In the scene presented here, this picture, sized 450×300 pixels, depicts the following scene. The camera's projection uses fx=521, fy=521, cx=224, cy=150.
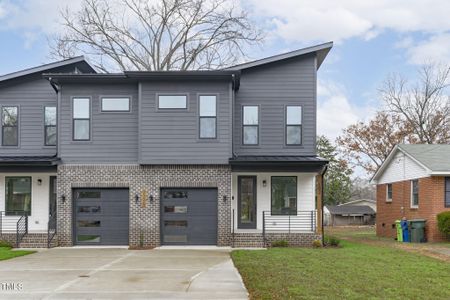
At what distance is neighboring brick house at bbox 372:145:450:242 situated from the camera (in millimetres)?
21438

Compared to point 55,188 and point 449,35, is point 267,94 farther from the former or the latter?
point 449,35

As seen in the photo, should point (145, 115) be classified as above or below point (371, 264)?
above

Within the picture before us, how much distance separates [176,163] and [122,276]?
712 cm

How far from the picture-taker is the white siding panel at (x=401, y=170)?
23.0 metres

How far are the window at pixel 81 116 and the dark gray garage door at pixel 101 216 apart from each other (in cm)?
205

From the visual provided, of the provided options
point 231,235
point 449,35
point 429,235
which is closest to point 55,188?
point 231,235

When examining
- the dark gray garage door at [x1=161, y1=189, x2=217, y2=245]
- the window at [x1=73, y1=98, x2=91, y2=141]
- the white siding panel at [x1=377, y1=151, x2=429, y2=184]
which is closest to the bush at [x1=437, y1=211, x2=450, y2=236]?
the white siding panel at [x1=377, y1=151, x2=429, y2=184]

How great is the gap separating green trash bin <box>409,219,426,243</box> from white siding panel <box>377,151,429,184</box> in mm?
2007

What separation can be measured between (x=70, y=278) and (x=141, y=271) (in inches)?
66.2

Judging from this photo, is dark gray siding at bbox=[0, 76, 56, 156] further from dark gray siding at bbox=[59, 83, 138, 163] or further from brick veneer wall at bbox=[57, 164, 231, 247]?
brick veneer wall at bbox=[57, 164, 231, 247]

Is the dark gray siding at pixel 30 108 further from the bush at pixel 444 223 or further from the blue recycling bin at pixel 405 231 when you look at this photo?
the bush at pixel 444 223

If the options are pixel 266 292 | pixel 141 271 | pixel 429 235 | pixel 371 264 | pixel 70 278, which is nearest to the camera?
pixel 266 292

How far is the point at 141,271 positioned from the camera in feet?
39.6

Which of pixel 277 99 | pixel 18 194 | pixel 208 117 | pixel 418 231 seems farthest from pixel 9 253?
pixel 418 231
